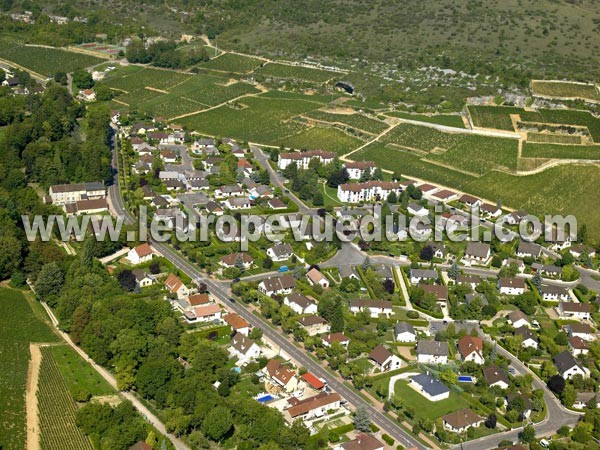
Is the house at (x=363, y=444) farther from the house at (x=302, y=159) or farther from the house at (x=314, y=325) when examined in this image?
the house at (x=302, y=159)

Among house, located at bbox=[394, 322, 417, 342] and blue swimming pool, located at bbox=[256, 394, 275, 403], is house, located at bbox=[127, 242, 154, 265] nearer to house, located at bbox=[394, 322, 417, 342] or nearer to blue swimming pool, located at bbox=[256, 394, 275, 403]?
blue swimming pool, located at bbox=[256, 394, 275, 403]

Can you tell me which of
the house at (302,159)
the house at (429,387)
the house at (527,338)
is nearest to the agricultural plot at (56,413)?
the house at (429,387)

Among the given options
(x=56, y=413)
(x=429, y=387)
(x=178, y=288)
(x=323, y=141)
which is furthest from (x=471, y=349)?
(x=323, y=141)

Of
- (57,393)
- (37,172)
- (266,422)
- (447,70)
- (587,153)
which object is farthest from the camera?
(447,70)

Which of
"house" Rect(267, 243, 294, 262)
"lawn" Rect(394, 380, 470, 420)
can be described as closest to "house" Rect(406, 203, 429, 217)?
"house" Rect(267, 243, 294, 262)

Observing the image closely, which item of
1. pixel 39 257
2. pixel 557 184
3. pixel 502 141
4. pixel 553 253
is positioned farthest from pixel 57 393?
pixel 502 141

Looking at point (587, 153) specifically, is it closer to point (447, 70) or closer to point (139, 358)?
point (447, 70)
